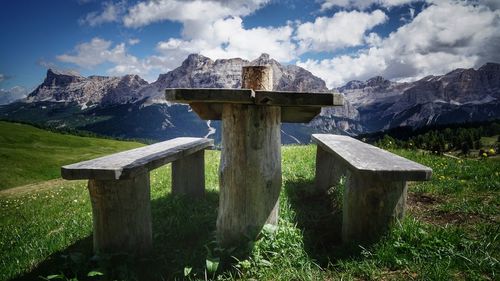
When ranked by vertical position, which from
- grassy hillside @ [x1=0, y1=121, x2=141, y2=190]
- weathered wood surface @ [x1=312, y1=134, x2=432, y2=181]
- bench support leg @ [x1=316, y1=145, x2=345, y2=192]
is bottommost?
grassy hillside @ [x1=0, y1=121, x2=141, y2=190]

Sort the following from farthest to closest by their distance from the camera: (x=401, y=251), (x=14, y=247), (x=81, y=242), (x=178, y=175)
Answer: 1. (x=178, y=175)
2. (x=14, y=247)
3. (x=81, y=242)
4. (x=401, y=251)

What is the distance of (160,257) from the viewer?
4.75 meters

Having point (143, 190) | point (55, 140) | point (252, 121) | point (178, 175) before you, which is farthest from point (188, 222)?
point (55, 140)

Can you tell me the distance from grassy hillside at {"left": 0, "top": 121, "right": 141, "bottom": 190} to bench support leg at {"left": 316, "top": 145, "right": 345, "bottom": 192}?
6853 centimetres

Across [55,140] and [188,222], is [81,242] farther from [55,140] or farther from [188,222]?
[55,140]

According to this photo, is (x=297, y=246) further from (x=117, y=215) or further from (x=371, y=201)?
(x=117, y=215)

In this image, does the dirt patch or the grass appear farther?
the dirt patch

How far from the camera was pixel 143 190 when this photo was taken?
498cm

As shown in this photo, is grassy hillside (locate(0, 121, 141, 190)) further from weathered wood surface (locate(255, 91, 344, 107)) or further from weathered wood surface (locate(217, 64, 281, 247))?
weathered wood surface (locate(255, 91, 344, 107))

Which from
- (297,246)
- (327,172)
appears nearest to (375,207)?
(297,246)

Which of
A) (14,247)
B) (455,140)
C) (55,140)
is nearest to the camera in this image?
(14,247)

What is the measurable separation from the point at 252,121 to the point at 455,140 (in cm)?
8516

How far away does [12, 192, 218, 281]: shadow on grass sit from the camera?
4.32m

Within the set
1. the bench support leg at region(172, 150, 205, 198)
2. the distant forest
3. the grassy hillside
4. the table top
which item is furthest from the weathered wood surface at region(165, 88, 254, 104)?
the grassy hillside
